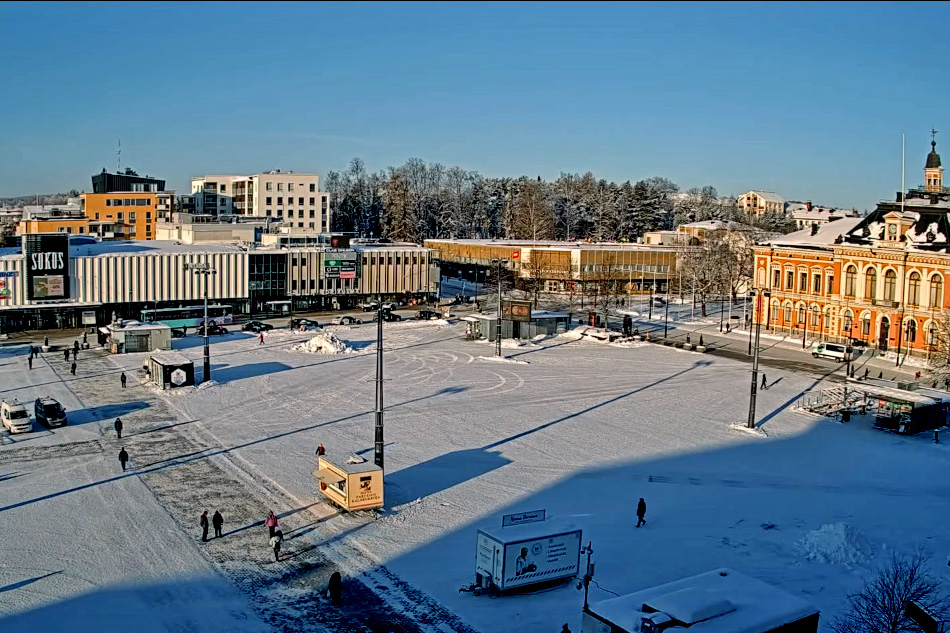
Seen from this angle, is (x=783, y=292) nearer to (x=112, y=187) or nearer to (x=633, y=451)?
(x=633, y=451)

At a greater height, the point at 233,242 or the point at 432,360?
the point at 233,242

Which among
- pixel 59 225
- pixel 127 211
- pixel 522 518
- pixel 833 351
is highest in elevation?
pixel 127 211

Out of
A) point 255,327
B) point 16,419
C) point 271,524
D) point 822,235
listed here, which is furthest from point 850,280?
point 16,419

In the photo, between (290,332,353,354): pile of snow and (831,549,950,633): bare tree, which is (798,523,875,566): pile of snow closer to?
(831,549,950,633): bare tree

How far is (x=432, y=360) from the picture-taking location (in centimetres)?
5634

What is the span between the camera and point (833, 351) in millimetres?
57562

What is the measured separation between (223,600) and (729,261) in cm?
7676

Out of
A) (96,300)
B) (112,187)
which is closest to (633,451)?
(96,300)

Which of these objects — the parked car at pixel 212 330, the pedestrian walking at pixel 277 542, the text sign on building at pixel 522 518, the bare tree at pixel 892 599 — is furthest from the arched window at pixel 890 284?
the pedestrian walking at pixel 277 542

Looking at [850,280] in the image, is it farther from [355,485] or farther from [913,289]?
[355,485]

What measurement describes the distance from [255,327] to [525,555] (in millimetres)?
48039

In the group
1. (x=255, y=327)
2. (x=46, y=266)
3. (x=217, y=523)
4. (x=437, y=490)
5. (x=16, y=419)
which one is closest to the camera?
(x=217, y=523)

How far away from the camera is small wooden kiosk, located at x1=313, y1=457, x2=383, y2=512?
28422mm

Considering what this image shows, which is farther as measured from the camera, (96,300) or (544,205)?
(544,205)
